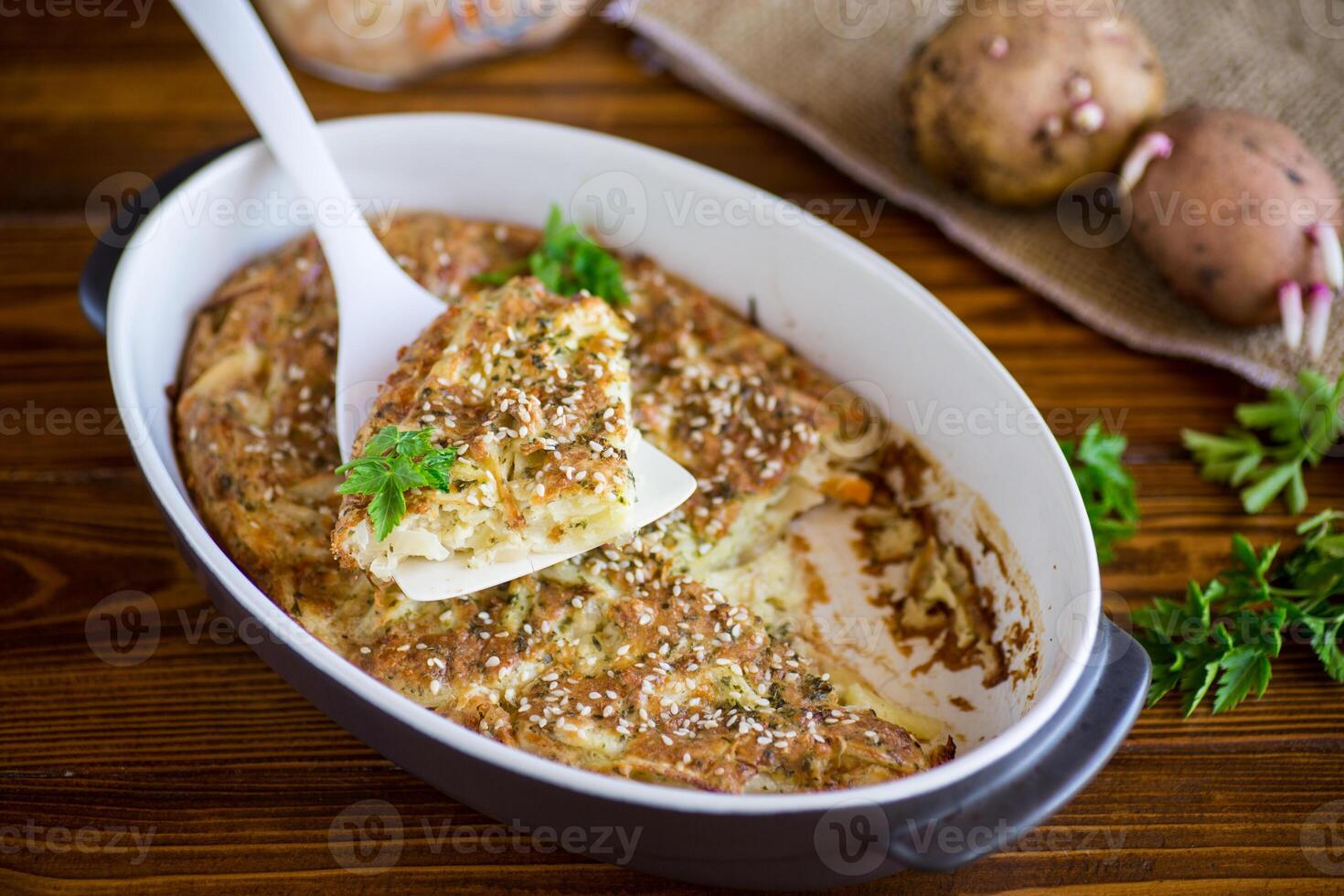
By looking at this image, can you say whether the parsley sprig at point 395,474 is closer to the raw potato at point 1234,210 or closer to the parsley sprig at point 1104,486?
the parsley sprig at point 1104,486

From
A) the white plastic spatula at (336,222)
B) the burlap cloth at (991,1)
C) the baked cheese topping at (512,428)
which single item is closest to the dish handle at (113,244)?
the white plastic spatula at (336,222)

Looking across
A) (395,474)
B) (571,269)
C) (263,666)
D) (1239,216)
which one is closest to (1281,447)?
(1239,216)

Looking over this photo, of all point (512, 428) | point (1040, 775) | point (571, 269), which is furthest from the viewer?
point (571, 269)

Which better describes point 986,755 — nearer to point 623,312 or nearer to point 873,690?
point 873,690

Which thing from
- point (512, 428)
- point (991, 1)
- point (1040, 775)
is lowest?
point (1040, 775)

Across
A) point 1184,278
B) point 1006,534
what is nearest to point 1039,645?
point 1006,534

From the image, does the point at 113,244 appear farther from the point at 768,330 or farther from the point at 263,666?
the point at 768,330
